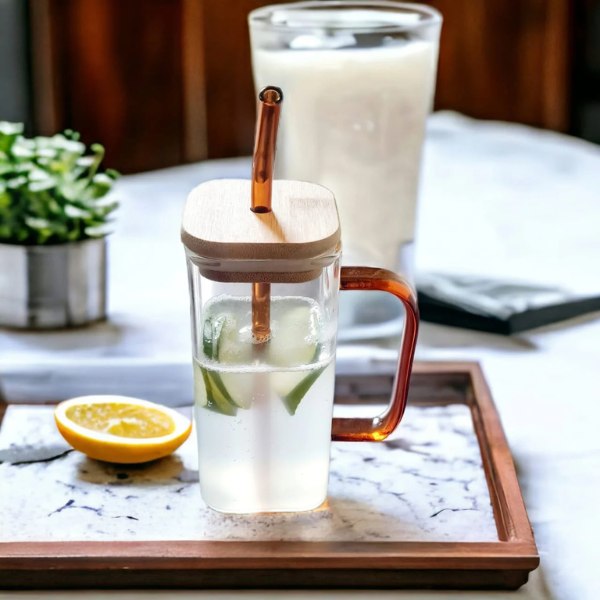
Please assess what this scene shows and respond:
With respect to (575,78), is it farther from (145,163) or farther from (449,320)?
(449,320)

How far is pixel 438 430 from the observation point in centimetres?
67

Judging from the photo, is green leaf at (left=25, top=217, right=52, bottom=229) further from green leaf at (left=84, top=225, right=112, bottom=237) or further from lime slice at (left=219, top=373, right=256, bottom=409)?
lime slice at (left=219, top=373, right=256, bottom=409)

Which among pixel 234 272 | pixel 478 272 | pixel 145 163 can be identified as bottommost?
pixel 145 163

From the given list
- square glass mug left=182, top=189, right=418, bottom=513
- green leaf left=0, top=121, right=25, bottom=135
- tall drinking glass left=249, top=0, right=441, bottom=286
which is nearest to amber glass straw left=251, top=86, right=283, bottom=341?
square glass mug left=182, top=189, right=418, bottom=513

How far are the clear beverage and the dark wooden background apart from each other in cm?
139

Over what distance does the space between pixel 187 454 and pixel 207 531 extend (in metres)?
0.11

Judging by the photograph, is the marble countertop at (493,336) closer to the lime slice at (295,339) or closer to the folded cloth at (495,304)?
the folded cloth at (495,304)

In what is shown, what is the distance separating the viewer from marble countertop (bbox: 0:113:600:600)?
59 cm

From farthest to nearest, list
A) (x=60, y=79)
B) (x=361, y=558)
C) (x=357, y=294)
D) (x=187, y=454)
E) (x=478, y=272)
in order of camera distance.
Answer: (x=60, y=79)
(x=478, y=272)
(x=357, y=294)
(x=187, y=454)
(x=361, y=558)

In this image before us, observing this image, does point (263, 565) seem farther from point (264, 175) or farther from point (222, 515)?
point (264, 175)

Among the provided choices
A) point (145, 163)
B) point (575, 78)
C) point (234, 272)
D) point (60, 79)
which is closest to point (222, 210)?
point (234, 272)

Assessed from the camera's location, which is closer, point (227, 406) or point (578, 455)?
point (227, 406)

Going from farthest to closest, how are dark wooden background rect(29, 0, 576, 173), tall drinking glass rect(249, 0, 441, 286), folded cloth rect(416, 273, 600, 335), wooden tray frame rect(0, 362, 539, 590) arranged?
dark wooden background rect(29, 0, 576, 173) < folded cloth rect(416, 273, 600, 335) < tall drinking glass rect(249, 0, 441, 286) < wooden tray frame rect(0, 362, 539, 590)

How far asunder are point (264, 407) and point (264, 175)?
0.41 ft
